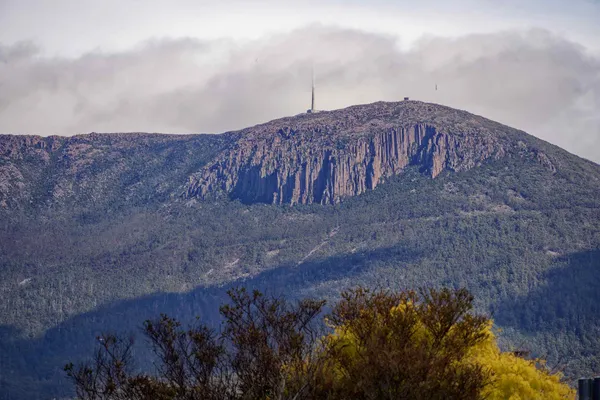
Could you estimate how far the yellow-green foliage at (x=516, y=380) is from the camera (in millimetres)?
56500

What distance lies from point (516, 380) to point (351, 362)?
9219mm

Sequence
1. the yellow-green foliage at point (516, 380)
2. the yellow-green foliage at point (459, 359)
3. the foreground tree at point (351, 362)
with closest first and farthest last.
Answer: the foreground tree at point (351, 362) < the yellow-green foliage at point (459, 359) < the yellow-green foliage at point (516, 380)

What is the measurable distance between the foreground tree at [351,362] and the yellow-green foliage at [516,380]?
52 mm

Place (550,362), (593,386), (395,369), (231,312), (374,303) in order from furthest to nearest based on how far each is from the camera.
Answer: (550,362)
(374,303)
(231,312)
(395,369)
(593,386)

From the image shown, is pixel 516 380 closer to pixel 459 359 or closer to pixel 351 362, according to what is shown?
pixel 459 359

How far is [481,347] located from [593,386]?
2667cm

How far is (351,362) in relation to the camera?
2064 inches

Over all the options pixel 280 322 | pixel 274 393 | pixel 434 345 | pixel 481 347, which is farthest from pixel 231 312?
pixel 481 347

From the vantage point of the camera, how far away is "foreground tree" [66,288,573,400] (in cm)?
4766

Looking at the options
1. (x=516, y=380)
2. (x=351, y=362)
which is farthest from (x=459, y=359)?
(x=516, y=380)

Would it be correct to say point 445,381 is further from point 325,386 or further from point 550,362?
point 550,362

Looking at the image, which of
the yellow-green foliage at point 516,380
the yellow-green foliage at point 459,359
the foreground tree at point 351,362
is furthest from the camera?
the yellow-green foliage at point 516,380

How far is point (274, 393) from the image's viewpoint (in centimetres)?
4719

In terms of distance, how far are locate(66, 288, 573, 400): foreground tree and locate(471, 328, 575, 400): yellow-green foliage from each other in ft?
0.17
